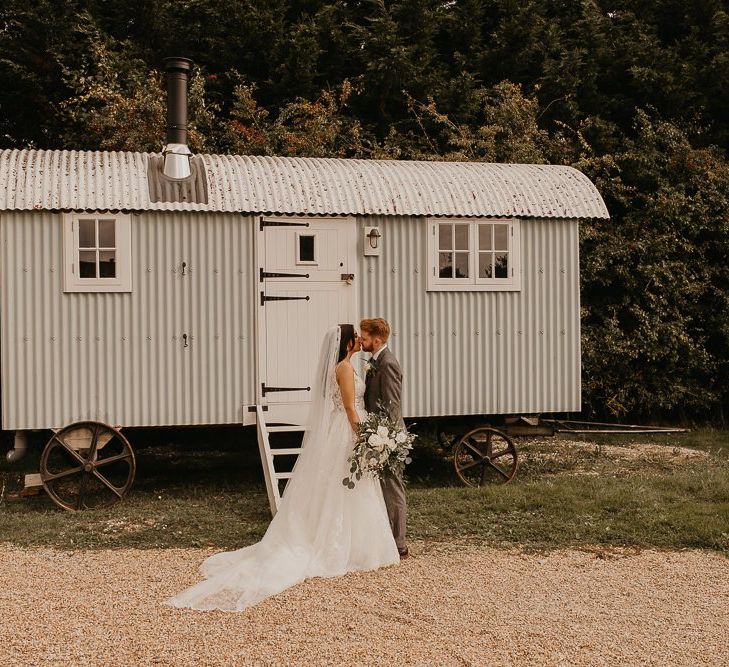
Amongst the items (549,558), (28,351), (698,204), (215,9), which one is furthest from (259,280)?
(215,9)

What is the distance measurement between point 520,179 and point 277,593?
20.7 feet

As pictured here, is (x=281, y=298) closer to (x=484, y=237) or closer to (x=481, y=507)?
(x=484, y=237)

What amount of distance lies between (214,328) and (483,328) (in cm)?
306

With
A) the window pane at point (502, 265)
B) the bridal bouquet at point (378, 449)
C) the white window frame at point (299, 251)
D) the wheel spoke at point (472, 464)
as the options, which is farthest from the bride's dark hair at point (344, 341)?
the wheel spoke at point (472, 464)

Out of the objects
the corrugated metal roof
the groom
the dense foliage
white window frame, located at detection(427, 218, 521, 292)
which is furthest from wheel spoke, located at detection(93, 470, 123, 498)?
the dense foliage

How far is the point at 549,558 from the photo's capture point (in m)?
7.04

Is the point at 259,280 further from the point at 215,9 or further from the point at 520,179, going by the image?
the point at 215,9

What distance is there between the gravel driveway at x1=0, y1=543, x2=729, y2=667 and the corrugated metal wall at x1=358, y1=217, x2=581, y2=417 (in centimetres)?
327

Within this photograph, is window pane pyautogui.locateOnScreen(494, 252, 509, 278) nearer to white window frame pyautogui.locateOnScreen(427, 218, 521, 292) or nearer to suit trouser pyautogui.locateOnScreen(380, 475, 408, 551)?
white window frame pyautogui.locateOnScreen(427, 218, 521, 292)

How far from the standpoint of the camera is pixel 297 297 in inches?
385

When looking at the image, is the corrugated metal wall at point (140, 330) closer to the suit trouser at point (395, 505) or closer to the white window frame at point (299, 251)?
the white window frame at point (299, 251)

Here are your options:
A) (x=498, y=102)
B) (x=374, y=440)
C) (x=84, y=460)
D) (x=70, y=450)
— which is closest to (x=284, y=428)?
(x=84, y=460)

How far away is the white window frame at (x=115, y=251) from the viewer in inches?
361

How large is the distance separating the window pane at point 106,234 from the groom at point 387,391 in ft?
11.5
